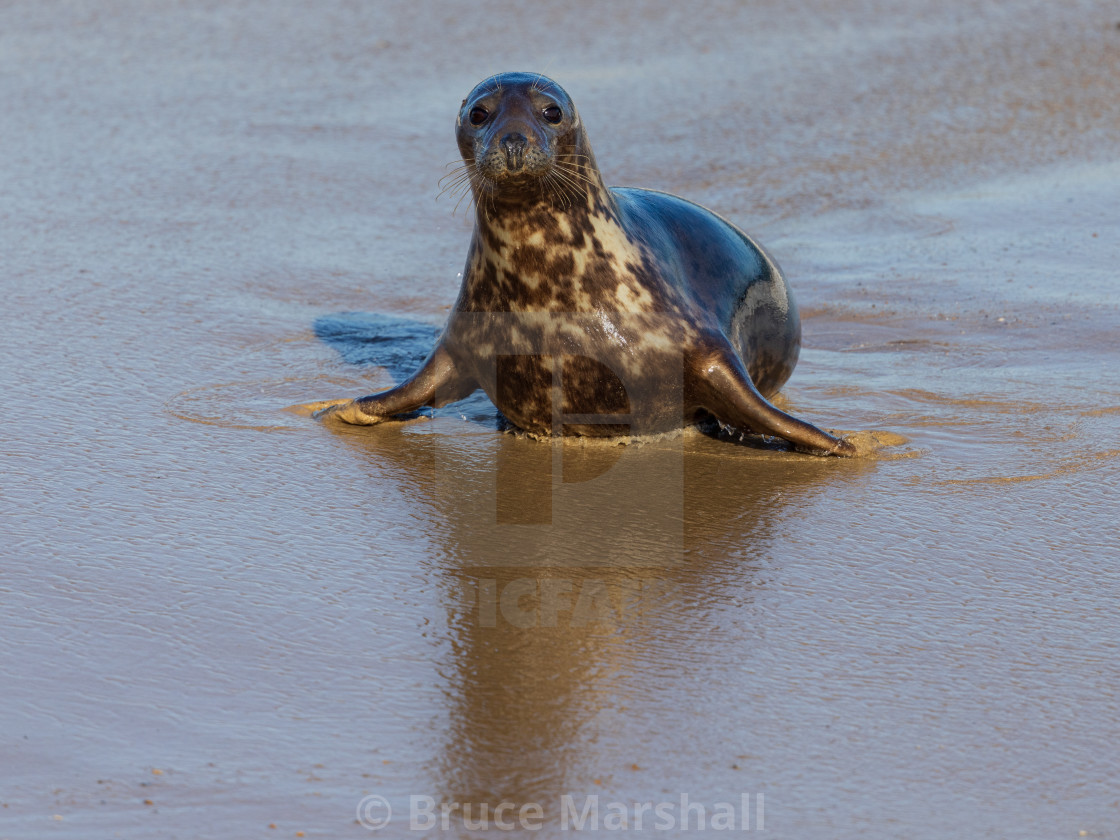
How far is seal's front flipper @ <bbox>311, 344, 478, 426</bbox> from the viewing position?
495 cm

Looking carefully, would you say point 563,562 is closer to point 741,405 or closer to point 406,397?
point 741,405


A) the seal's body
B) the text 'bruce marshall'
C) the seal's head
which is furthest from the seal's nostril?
the text 'bruce marshall'

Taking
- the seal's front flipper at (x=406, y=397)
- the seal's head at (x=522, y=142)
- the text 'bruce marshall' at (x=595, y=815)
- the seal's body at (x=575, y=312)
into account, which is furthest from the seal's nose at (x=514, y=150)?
the text 'bruce marshall' at (x=595, y=815)

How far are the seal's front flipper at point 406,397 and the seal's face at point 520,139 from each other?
2.03 ft

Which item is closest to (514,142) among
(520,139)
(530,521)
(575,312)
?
(520,139)

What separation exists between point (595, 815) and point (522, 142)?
2350 mm

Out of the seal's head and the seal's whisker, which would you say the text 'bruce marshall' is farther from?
the seal's whisker

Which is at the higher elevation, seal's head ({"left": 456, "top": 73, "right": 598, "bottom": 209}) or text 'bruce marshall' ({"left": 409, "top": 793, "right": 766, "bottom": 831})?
seal's head ({"left": 456, "top": 73, "right": 598, "bottom": 209})

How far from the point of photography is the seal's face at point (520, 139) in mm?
4398

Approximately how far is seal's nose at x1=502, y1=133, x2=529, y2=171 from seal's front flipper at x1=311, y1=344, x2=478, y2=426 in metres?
0.83

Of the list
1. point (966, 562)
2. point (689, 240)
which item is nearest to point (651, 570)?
point (966, 562)

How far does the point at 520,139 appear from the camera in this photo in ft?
14.4

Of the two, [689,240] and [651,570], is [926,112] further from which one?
[651,570]

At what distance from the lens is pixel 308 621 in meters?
3.38
